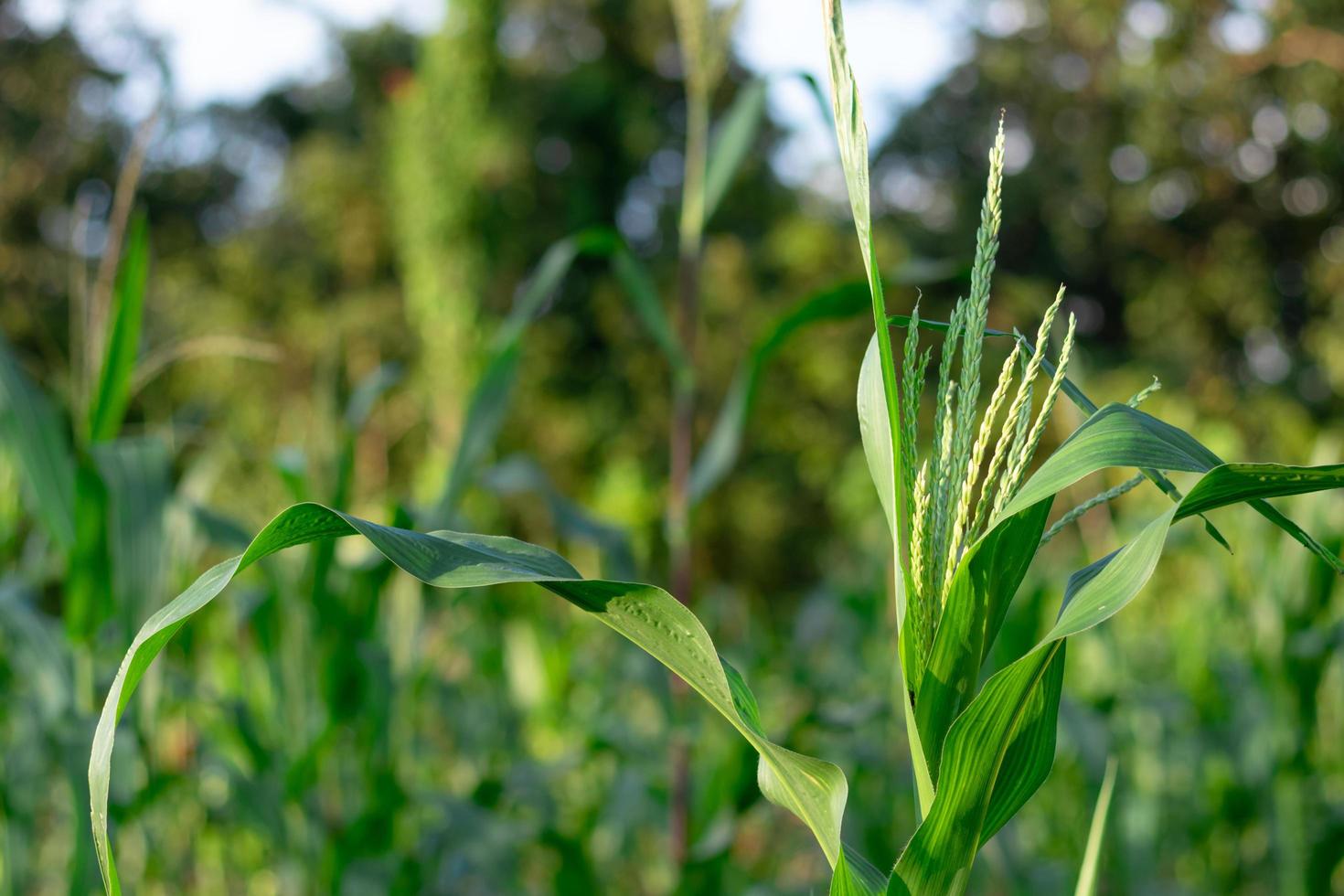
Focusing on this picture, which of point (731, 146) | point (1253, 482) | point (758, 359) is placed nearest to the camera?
point (1253, 482)

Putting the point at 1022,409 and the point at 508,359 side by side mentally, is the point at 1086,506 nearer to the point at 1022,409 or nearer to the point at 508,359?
the point at 1022,409

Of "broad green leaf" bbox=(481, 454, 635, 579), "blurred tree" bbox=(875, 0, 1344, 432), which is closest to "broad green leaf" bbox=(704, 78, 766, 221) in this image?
"broad green leaf" bbox=(481, 454, 635, 579)

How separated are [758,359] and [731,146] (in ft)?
1.43

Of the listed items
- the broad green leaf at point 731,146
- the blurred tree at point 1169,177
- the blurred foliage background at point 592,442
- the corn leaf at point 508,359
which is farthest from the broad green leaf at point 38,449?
the blurred tree at point 1169,177

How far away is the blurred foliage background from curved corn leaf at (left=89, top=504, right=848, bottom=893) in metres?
0.53

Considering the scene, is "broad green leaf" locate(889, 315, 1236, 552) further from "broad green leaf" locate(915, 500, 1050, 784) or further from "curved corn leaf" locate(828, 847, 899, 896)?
"curved corn leaf" locate(828, 847, 899, 896)

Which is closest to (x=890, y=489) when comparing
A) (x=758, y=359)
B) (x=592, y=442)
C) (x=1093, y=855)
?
(x=1093, y=855)

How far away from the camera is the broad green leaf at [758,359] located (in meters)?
1.15

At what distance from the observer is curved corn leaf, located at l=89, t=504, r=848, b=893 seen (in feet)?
1.72

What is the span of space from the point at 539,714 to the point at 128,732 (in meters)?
1.30

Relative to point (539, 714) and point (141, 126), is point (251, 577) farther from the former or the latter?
point (141, 126)

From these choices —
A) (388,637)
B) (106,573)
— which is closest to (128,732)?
(106,573)

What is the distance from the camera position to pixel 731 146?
64.1 inches

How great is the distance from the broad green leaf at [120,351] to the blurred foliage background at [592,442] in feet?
0.24
